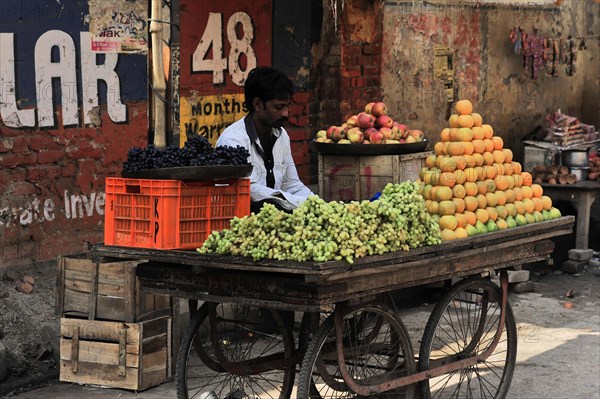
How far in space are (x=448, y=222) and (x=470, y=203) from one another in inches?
11.2

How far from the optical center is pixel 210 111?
930cm

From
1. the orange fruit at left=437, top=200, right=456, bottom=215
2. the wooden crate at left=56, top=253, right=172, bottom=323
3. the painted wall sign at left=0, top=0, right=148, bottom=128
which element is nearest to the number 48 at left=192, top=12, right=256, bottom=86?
the painted wall sign at left=0, top=0, right=148, bottom=128

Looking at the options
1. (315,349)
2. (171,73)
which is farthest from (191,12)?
(315,349)

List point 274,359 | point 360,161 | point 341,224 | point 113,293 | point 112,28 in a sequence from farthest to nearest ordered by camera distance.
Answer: point 360,161
point 112,28
point 113,293
point 274,359
point 341,224

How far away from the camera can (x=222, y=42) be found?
9359 millimetres

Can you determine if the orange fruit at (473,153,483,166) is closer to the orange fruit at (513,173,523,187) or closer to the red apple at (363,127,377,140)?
the orange fruit at (513,173,523,187)

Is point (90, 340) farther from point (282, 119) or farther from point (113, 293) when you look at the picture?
point (282, 119)

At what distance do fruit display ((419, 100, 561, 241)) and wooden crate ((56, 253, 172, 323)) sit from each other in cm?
201

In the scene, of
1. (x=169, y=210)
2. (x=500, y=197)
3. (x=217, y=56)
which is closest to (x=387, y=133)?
(x=217, y=56)

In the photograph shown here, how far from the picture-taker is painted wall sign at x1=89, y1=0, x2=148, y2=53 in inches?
319

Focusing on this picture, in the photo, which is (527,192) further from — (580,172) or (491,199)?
(580,172)

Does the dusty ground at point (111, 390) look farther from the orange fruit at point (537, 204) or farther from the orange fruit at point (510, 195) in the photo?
the orange fruit at point (510, 195)

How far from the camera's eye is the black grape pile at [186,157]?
5375 mm

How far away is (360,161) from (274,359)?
3029 millimetres
